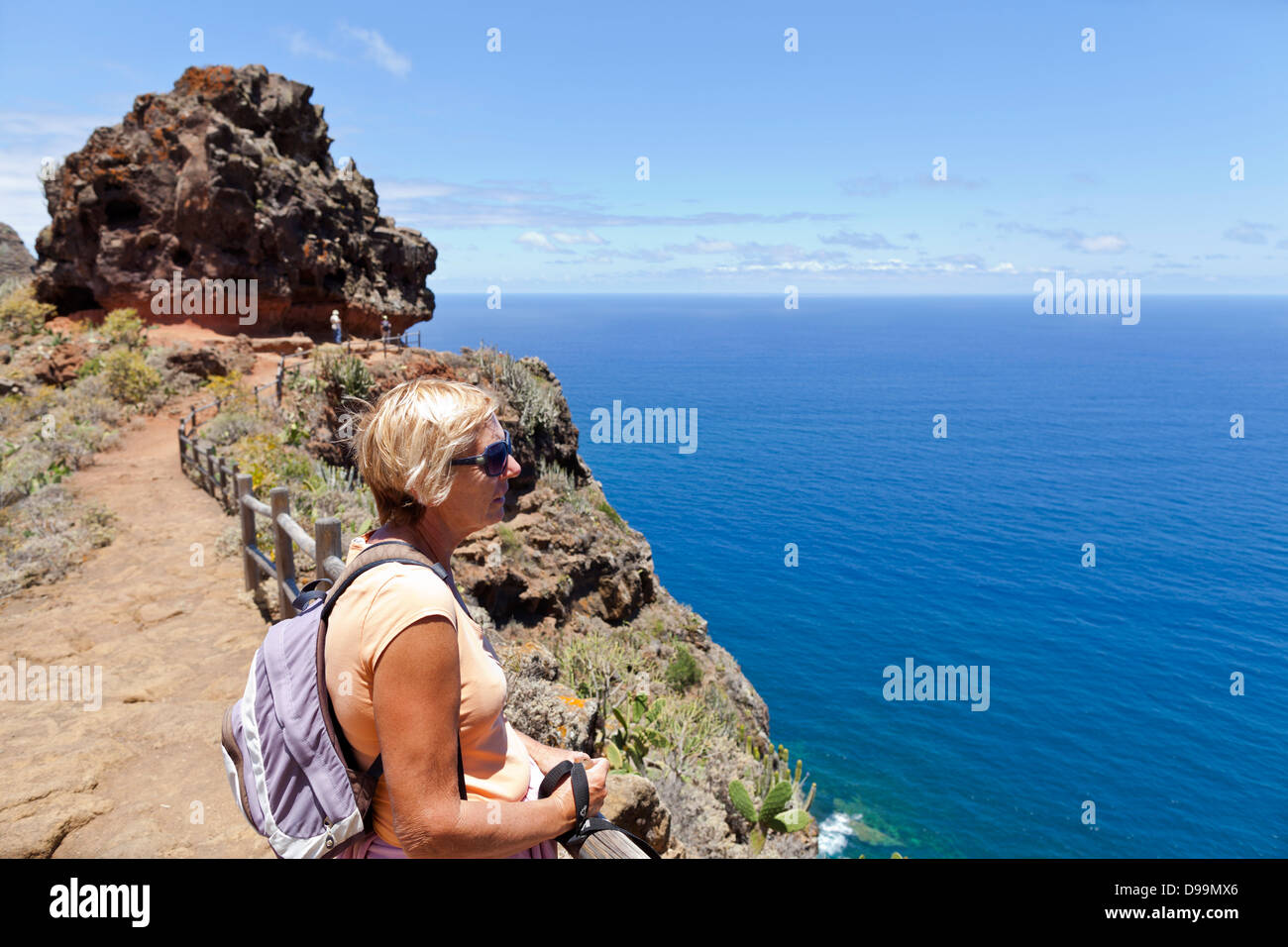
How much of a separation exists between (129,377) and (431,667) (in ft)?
72.4

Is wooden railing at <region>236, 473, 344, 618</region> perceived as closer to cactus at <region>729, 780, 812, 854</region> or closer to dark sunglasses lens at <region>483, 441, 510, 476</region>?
dark sunglasses lens at <region>483, 441, 510, 476</region>

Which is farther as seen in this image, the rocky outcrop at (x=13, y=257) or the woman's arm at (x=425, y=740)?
the rocky outcrop at (x=13, y=257)

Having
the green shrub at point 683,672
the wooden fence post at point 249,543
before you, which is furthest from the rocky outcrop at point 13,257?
the green shrub at point 683,672

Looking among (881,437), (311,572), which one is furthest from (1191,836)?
(881,437)

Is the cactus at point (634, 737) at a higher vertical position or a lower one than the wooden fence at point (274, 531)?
lower

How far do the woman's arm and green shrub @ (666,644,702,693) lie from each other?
1261 centimetres

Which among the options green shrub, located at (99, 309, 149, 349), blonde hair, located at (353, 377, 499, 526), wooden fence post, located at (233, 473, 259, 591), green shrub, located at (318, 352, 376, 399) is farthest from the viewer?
green shrub, located at (99, 309, 149, 349)

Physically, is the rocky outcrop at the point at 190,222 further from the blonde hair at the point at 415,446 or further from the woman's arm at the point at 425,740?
the woman's arm at the point at 425,740

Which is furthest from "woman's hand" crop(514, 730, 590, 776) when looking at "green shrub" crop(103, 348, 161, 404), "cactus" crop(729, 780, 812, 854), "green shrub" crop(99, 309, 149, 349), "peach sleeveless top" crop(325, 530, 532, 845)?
"green shrub" crop(99, 309, 149, 349)

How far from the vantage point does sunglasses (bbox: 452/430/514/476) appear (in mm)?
1971

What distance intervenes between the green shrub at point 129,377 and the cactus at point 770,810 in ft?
59.7

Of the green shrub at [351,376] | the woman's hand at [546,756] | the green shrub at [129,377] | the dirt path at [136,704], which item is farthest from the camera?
the green shrub at [129,377]

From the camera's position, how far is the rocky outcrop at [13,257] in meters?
40.4

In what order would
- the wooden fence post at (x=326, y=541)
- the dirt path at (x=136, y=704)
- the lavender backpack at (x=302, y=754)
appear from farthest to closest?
the wooden fence post at (x=326, y=541)
the dirt path at (x=136, y=704)
the lavender backpack at (x=302, y=754)
